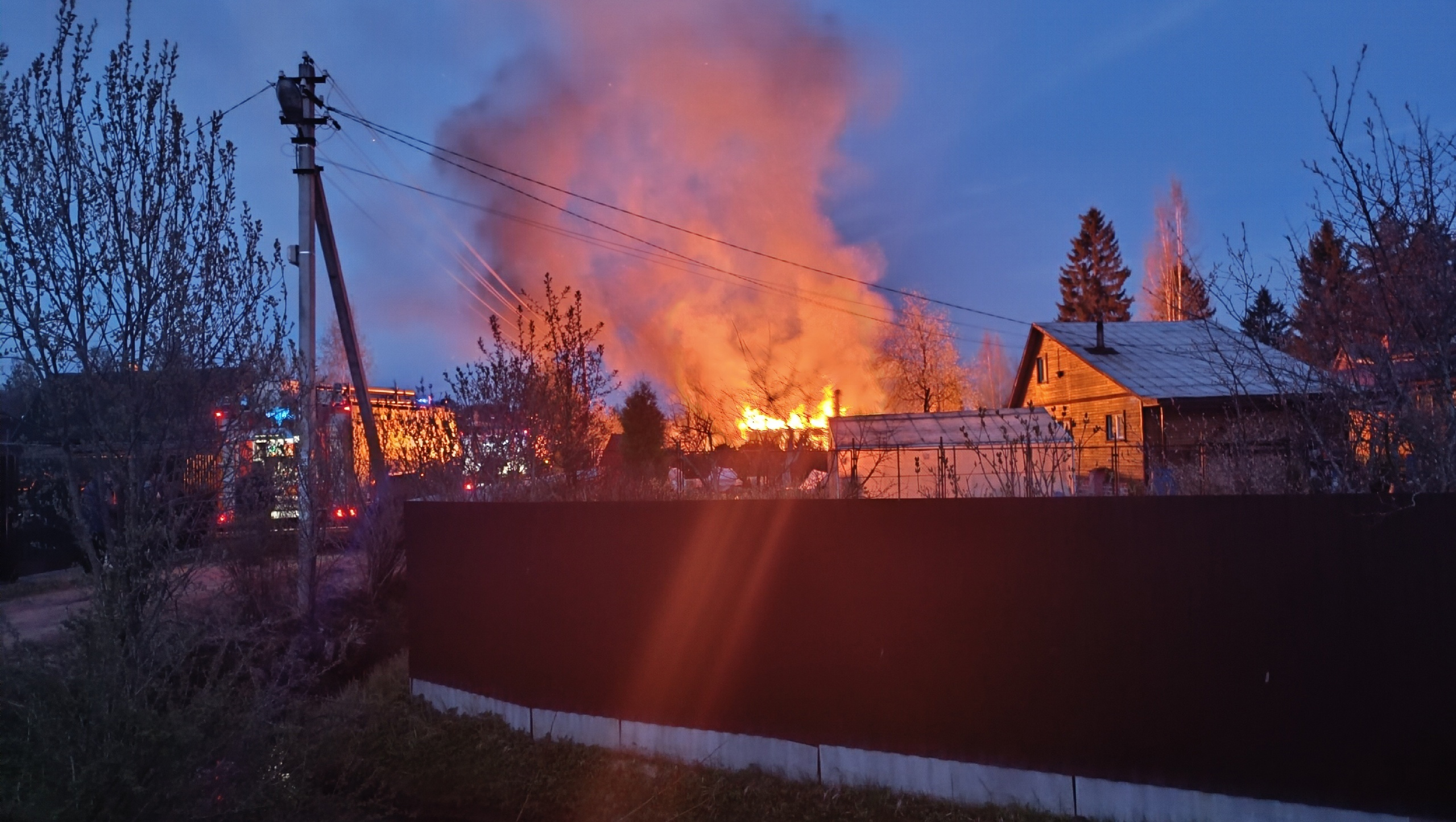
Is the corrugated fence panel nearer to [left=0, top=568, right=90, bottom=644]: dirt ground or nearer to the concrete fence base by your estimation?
the concrete fence base

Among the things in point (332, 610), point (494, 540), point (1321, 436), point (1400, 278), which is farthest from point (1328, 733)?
point (332, 610)

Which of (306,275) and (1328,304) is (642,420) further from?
(1328,304)

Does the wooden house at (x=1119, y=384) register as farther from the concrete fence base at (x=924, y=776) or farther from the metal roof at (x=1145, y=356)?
the concrete fence base at (x=924, y=776)

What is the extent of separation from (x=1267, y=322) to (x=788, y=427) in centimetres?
465

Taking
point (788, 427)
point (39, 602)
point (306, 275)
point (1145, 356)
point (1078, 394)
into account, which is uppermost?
point (1145, 356)

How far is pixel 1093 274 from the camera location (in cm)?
5800

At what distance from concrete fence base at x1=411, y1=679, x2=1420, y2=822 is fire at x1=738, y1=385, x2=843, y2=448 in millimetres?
3781

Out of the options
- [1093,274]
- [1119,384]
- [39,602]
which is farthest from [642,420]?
[1093,274]

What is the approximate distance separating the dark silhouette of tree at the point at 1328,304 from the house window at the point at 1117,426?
23742 mm

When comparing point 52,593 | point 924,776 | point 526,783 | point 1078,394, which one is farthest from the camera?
point 1078,394

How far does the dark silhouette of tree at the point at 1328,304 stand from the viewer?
610 cm

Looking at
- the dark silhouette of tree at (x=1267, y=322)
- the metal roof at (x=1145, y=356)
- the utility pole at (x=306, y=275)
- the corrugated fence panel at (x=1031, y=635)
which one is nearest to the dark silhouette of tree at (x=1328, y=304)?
the dark silhouette of tree at (x=1267, y=322)

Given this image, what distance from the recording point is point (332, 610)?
1188 centimetres

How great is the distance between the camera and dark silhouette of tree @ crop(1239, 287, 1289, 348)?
6.95 meters
